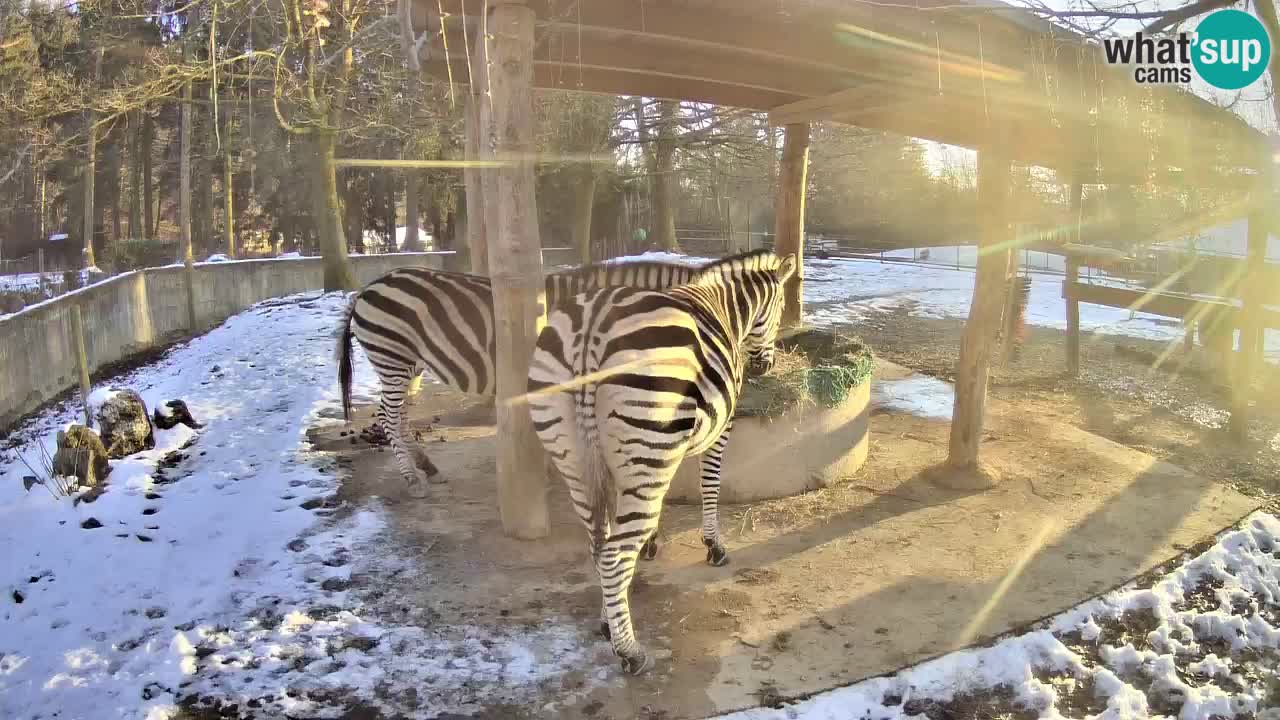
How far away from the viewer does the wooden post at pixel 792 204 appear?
410 inches

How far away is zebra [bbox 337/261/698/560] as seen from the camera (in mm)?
6695

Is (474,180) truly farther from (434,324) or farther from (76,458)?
(76,458)

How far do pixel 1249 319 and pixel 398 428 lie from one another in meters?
9.42

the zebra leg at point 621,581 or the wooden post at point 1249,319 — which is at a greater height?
the wooden post at point 1249,319

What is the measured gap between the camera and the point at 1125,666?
4090 millimetres

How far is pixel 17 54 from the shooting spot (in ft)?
69.7

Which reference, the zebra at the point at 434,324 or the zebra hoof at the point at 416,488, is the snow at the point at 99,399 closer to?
the zebra at the point at 434,324

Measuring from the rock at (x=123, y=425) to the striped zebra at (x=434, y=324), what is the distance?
2465 mm

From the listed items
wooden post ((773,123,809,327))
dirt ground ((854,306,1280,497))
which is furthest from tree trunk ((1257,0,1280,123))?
wooden post ((773,123,809,327))

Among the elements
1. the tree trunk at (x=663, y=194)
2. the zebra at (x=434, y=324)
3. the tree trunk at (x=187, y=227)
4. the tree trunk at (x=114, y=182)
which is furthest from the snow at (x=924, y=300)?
the tree trunk at (x=114, y=182)

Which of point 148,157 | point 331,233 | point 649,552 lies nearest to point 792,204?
point 649,552

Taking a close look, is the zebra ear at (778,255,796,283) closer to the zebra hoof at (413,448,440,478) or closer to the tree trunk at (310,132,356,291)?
the zebra hoof at (413,448,440,478)

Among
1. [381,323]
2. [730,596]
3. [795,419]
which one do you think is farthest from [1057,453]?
[381,323]

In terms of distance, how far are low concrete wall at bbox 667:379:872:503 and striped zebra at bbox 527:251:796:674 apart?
75.0 inches
